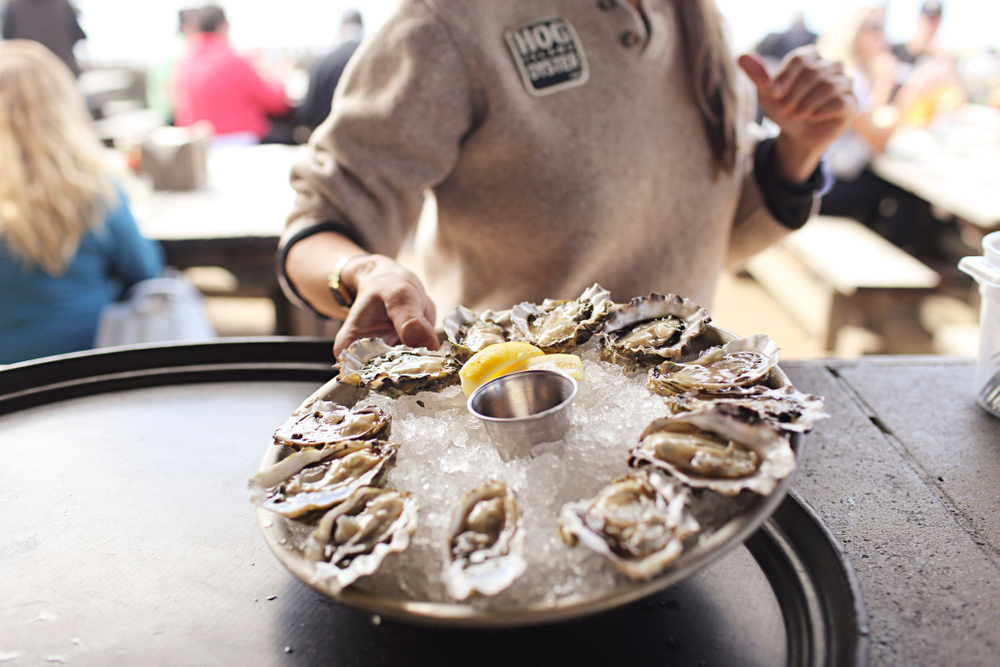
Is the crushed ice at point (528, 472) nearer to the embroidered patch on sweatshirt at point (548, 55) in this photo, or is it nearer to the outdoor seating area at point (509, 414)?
the outdoor seating area at point (509, 414)

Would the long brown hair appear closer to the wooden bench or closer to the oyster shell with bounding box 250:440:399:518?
the oyster shell with bounding box 250:440:399:518

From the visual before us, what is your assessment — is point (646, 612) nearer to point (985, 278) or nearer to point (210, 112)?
point (985, 278)

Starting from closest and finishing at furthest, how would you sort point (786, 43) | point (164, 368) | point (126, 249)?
→ point (164, 368), point (126, 249), point (786, 43)

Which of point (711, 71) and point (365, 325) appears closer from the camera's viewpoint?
point (365, 325)

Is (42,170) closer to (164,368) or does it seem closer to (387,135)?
(164,368)

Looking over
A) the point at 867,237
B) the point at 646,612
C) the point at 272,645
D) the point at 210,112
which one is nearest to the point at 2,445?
the point at 272,645

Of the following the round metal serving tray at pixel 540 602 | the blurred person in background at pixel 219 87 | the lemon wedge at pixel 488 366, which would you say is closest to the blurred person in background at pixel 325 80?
the blurred person in background at pixel 219 87

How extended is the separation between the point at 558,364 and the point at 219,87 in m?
4.05

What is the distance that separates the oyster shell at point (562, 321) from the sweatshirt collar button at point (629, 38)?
480 millimetres

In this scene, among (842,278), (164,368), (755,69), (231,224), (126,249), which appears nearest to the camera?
(164,368)

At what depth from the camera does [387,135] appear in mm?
1022

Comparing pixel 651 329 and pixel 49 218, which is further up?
pixel 651 329

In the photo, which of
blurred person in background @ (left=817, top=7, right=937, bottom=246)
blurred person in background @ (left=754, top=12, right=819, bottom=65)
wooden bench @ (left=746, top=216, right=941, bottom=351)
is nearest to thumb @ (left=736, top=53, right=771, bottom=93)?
wooden bench @ (left=746, top=216, right=941, bottom=351)

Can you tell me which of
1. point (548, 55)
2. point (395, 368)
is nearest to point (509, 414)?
point (395, 368)
